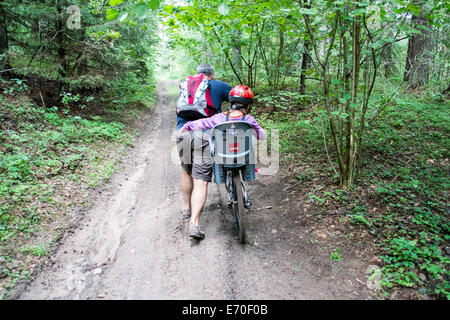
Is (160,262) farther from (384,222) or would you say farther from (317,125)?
(317,125)

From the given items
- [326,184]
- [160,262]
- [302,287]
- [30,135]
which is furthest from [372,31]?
[30,135]

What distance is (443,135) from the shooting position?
583 centimetres

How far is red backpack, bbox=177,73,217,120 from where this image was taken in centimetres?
373

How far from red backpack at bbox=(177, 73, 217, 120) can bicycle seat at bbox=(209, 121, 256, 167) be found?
0.59 metres

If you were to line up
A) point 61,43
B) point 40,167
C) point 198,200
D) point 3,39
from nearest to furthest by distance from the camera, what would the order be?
point 198,200 < point 40,167 < point 3,39 < point 61,43

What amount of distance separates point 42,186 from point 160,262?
2866 mm

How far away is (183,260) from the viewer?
329 centimetres

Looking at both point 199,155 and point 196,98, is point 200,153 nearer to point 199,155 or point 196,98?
point 199,155

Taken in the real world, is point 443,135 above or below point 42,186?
above

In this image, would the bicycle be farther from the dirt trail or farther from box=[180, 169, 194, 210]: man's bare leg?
box=[180, 169, 194, 210]: man's bare leg

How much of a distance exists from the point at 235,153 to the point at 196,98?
1020 mm

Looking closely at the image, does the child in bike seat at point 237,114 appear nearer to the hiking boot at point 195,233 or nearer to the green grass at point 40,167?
the hiking boot at point 195,233

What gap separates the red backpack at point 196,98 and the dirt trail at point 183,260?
5.68 ft

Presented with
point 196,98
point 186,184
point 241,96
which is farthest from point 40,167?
point 241,96
